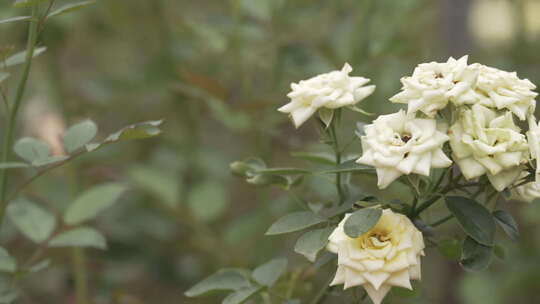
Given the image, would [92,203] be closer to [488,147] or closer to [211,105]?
[211,105]

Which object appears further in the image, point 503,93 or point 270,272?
point 270,272

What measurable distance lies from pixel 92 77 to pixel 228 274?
134cm

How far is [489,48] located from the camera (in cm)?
251

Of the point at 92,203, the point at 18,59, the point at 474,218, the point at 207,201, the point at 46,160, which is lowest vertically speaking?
the point at 207,201

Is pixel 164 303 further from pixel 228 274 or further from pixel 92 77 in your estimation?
pixel 228 274

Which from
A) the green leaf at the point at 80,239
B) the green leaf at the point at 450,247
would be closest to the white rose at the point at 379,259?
the green leaf at the point at 450,247

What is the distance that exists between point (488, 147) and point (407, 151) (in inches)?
3.4

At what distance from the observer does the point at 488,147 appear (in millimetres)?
752

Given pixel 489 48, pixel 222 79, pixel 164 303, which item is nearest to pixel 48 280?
pixel 164 303

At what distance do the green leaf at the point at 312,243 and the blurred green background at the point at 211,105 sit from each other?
0.62m

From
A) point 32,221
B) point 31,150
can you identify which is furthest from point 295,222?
point 32,221

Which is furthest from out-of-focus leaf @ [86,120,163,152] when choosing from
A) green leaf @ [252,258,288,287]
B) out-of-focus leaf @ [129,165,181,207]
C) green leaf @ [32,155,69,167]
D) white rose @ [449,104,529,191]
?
out-of-focus leaf @ [129,165,181,207]

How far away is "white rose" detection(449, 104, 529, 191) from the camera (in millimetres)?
757

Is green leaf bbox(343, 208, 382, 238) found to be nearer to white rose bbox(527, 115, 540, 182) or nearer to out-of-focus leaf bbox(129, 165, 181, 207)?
white rose bbox(527, 115, 540, 182)
